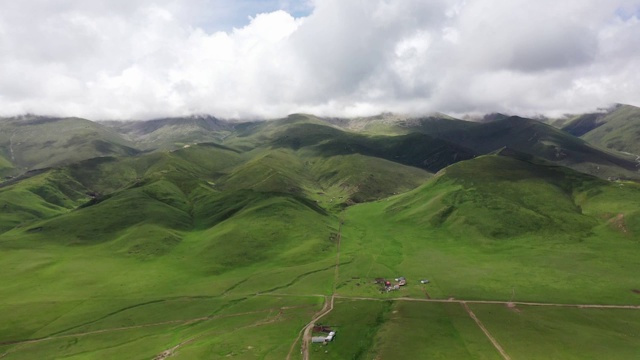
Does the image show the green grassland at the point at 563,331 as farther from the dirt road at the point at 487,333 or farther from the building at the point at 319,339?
the building at the point at 319,339

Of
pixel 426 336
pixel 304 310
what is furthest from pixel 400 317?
pixel 304 310

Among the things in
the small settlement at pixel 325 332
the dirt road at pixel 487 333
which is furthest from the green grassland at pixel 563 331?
the small settlement at pixel 325 332

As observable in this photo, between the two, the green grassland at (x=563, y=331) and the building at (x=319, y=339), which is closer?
the green grassland at (x=563, y=331)

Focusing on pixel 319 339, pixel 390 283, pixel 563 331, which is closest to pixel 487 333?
pixel 563 331

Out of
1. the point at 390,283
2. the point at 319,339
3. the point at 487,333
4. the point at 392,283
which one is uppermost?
the point at 390,283

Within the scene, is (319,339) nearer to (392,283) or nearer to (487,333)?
(487,333)

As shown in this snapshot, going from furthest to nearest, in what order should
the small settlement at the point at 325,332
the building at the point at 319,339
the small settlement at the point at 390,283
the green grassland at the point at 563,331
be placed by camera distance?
the small settlement at the point at 390,283 → the small settlement at the point at 325,332 → the building at the point at 319,339 → the green grassland at the point at 563,331

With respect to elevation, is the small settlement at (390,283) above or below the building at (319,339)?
above

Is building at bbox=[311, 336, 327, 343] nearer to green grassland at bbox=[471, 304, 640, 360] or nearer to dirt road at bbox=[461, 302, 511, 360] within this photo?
dirt road at bbox=[461, 302, 511, 360]

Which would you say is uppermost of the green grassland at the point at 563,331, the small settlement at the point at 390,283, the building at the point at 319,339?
the small settlement at the point at 390,283

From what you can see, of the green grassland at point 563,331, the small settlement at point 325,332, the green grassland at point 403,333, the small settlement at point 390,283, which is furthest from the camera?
the small settlement at point 390,283

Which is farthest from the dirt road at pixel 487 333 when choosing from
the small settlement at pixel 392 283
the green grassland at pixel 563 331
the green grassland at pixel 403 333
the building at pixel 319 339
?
the building at pixel 319 339

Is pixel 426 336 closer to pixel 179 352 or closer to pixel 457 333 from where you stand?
pixel 457 333

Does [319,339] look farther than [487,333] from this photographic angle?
No
